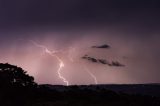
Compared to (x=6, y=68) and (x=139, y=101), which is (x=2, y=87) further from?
(x=139, y=101)

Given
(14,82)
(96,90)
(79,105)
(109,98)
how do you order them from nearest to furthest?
(79,105) → (14,82) → (109,98) → (96,90)

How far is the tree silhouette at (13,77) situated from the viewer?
59241mm

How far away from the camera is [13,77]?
61.1 m

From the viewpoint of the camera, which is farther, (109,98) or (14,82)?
(109,98)

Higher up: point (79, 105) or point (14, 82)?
point (14, 82)

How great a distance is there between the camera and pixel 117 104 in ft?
189

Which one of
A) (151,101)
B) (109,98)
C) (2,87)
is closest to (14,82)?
(2,87)

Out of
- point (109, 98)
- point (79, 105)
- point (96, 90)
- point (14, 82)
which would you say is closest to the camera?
point (79, 105)

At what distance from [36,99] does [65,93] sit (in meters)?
8.48

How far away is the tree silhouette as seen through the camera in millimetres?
59241

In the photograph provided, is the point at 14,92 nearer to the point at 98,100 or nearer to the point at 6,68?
the point at 6,68

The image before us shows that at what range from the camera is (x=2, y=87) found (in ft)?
190

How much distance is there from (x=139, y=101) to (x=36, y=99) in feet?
45.8

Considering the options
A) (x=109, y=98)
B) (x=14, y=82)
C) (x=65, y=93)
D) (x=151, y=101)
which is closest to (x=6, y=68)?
(x=14, y=82)
